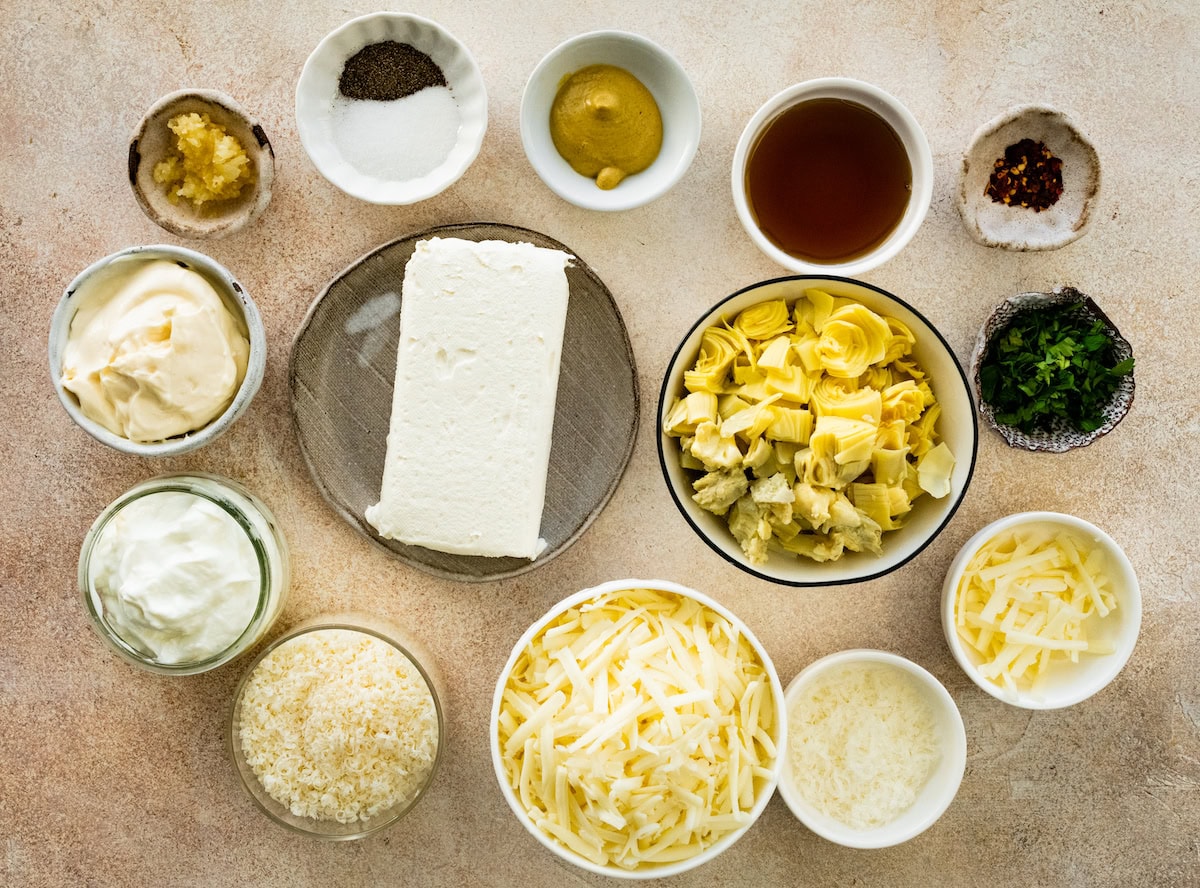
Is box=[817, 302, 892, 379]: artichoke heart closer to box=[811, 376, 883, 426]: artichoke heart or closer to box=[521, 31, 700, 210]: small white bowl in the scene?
box=[811, 376, 883, 426]: artichoke heart

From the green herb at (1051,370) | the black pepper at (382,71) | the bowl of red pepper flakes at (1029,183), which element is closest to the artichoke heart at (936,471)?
the green herb at (1051,370)

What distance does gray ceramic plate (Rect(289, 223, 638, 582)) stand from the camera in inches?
68.8

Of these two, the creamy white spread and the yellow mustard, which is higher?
the yellow mustard

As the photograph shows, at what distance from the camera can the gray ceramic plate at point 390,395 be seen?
1.75m

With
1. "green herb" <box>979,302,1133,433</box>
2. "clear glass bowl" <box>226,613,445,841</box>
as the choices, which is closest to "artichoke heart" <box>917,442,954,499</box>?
"green herb" <box>979,302,1133,433</box>

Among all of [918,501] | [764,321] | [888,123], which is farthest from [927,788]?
[888,123]

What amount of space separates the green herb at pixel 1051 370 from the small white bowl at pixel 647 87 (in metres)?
0.75

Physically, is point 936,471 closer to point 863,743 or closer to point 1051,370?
point 1051,370

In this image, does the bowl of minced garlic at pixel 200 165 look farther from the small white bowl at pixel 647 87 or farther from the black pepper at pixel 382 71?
the small white bowl at pixel 647 87

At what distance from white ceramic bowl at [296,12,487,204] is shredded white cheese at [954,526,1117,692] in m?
1.34

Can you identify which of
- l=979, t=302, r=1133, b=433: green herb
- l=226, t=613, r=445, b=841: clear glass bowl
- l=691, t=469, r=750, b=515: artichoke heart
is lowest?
l=226, t=613, r=445, b=841: clear glass bowl

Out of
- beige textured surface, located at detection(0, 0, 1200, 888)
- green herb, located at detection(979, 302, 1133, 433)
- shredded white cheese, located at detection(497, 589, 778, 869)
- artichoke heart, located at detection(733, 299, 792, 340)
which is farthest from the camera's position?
beige textured surface, located at detection(0, 0, 1200, 888)

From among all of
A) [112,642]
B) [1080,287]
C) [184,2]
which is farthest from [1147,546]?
[184,2]

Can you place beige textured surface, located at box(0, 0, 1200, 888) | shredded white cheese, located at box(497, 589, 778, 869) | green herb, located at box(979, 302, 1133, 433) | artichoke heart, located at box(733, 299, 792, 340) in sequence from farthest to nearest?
1. beige textured surface, located at box(0, 0, 1200, 888)
2. green herb, located at box(979, 302, 1133, 433)
3. artichoke heart, located at box(733, 299, 792, 340)
4. shredded white cheese, located at box(497, 589, 778, 869)
